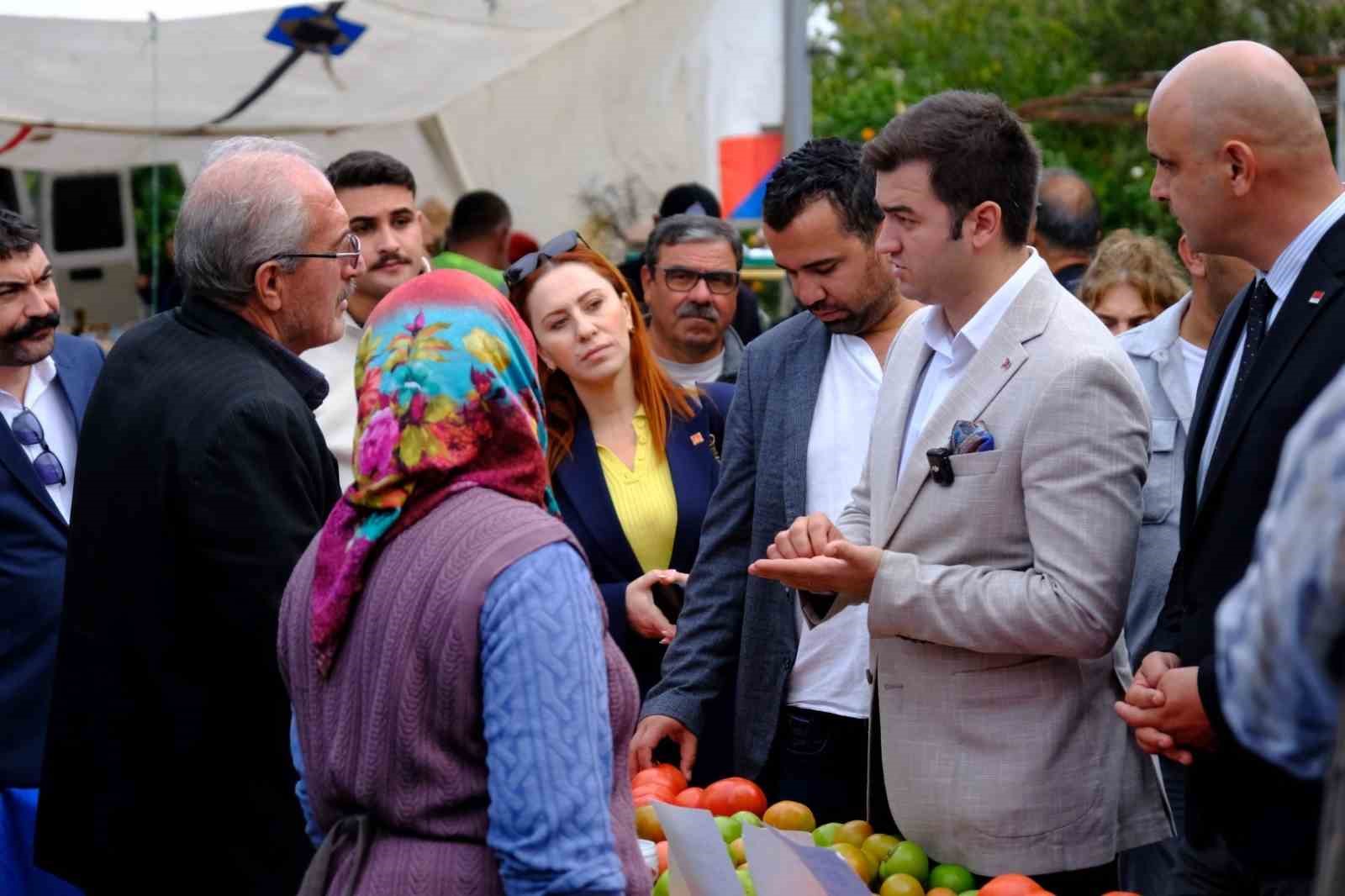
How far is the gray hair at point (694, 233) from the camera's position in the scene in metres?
4.99

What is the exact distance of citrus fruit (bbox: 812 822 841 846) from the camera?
287 centimetres

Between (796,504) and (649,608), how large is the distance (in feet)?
1.46

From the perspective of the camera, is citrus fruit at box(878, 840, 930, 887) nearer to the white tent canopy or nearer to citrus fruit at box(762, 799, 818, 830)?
citrus fruit at box(762, 799, 818, 830)

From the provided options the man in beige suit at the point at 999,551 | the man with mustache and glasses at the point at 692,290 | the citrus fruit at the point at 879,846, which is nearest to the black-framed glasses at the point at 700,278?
the man with mustache and glasses at the point at 692,290

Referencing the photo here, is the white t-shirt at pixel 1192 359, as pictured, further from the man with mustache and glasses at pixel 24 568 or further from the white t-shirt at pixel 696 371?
the man with mustache and glasses at pixel 24 568

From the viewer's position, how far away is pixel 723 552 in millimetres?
3449

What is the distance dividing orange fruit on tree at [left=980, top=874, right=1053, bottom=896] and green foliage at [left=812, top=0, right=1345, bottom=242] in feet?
37.3

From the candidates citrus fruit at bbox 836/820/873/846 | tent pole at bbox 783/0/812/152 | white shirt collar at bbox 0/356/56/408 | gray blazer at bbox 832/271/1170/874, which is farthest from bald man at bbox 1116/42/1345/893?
tent pole at bbox 783/0/812/152

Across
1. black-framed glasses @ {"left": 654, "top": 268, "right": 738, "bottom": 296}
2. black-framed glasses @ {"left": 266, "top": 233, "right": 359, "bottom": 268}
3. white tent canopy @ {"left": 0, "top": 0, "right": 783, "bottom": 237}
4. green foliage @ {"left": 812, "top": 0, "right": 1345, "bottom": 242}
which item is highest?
green foliage @ {"left": 812, "top": 0, "right": 1345, "bottom": 242}

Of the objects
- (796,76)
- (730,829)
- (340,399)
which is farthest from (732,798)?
(796,76)

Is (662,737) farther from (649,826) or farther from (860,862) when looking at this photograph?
(860,862)

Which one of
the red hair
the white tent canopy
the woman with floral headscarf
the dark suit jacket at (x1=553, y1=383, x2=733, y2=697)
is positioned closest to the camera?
the woman with floral headscarf

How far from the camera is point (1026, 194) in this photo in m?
2.77

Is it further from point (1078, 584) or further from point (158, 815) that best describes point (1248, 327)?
point (158, 815)
